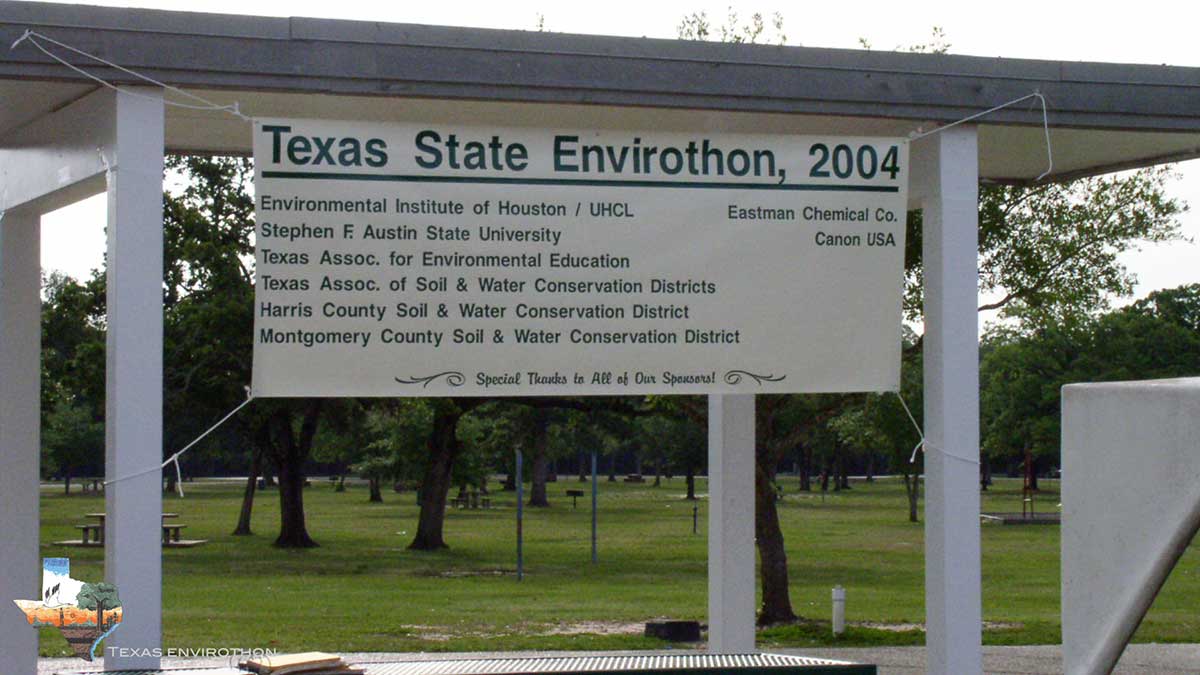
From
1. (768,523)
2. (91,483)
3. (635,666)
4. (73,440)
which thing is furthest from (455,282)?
(91,483)

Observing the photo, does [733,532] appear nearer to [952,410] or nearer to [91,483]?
[952,410]

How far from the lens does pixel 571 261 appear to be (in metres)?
7.22

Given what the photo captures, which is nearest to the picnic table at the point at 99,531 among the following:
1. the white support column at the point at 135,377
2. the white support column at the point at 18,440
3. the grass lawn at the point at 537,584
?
the grass lawn at the point at 537,584

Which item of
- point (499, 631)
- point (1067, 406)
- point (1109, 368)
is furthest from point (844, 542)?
point (1067, 406)

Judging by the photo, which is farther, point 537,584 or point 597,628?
point 537,584

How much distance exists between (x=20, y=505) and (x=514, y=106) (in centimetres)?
359

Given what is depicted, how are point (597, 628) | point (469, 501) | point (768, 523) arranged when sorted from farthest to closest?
point (469, 501) → point (597, 628) → point (768, 523)

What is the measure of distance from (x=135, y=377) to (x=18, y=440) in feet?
7.15

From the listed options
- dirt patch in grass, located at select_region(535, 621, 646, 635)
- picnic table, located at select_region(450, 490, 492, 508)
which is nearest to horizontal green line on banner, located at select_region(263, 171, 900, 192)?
dirt patch in grass, located at select_region(535, 621, 646, 635)

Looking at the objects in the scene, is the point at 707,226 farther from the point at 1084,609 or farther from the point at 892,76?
the point at 1084,609

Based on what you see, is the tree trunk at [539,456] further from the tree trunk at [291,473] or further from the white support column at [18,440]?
the white support column at [18,440]

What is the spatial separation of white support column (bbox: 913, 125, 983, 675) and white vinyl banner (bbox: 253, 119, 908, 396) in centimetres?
22

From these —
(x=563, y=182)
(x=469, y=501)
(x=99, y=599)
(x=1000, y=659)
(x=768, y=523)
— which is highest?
(x=563, y=182)

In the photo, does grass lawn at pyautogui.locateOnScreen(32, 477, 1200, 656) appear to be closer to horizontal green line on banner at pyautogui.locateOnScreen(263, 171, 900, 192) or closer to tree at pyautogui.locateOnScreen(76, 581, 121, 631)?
horizontal green line on banner at pyautogui.locateOnScreen(263, 171, 900, 192)
